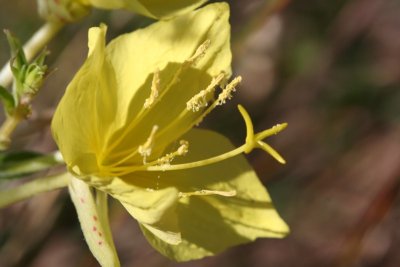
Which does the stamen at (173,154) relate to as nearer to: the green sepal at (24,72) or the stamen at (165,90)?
the stamen at (165,90)

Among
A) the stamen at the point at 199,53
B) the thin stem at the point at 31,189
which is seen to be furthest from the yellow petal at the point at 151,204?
the stamen at the point at 199,53

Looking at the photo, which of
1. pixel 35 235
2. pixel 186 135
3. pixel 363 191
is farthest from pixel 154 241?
pixel 363 191

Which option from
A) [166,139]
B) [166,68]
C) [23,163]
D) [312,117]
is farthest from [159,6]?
[312,117]

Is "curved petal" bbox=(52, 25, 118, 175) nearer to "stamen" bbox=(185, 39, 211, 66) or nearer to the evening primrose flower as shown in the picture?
the evening primrose flower

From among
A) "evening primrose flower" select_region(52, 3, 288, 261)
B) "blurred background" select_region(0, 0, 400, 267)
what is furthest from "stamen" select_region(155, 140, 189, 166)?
"blurred background" select_region(0, 0, 400, 267)

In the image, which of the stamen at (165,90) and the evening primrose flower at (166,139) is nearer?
the evening primrose flower at (166,139)

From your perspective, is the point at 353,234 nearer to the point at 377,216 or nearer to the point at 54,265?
the point at 377,216
